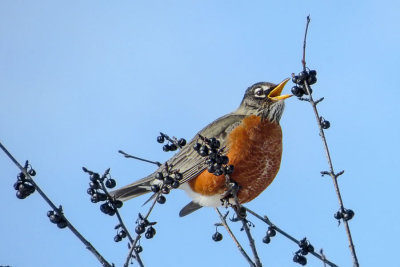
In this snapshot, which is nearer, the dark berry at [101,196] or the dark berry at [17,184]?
the dark berry at [17,184]

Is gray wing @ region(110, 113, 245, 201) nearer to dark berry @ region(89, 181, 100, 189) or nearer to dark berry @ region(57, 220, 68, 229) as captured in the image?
dark berry @ region(89, 181, 100, 189)

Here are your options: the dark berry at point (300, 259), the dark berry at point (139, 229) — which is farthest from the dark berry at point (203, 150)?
the dark berry at point (300, 259)

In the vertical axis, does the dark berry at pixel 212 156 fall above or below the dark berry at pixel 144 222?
above

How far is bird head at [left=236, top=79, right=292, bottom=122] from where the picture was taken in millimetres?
6426

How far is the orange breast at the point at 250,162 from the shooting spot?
18.8 ft

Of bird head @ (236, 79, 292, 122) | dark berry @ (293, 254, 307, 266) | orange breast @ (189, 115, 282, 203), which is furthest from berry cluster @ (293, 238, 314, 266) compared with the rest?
bird head @ (236, 79, 292, 122)

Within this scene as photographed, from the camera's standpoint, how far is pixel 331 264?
→ 3.54m

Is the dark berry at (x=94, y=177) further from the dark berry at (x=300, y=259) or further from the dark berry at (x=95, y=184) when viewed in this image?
the dark berry at (x=300, y=259)

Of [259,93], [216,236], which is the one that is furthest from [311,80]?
[259,93]

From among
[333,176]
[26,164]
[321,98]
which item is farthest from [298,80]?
[26,164]

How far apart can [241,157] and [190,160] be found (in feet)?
2.11

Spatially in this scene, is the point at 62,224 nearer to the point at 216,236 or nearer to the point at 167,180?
the point at 167,180

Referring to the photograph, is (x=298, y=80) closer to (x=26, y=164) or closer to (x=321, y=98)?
(x=321, y=98)

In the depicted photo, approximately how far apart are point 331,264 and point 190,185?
2.71 metres
